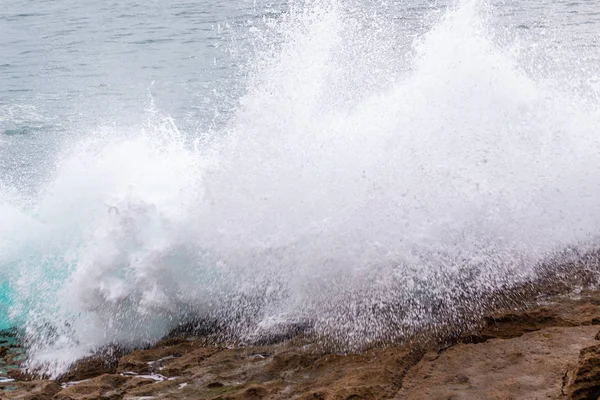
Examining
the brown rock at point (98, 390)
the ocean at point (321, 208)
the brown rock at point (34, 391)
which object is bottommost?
the brown rock at point (98, 390)

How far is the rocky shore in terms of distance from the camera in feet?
13.4

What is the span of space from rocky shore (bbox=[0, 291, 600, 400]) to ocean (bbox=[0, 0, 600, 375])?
0.97ft

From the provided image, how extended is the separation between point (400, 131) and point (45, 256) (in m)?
4.19

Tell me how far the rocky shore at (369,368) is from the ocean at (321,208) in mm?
297

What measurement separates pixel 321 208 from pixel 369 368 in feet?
7.23

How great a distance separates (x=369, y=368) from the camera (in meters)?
4.57

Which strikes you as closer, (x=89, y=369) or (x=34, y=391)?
(x=34, y=391)

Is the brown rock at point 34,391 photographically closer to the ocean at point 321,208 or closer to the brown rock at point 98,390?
the brown rock at point 98,390

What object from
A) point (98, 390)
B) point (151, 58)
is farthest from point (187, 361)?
point (151, 58)

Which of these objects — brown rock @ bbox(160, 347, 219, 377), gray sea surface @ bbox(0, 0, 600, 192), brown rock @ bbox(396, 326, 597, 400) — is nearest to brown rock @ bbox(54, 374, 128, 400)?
brown rock @ bbox(160, 347, 219, 377)

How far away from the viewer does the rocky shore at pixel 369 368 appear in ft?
13.4

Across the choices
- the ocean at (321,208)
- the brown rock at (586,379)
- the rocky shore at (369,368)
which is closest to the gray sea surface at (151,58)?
the ocean at (321,208)

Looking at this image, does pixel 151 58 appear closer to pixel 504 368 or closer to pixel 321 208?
pixel 321 208

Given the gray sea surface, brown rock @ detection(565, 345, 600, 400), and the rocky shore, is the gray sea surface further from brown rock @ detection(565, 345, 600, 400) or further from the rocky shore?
brown rock @ detection(565, 345, 600, 400)
